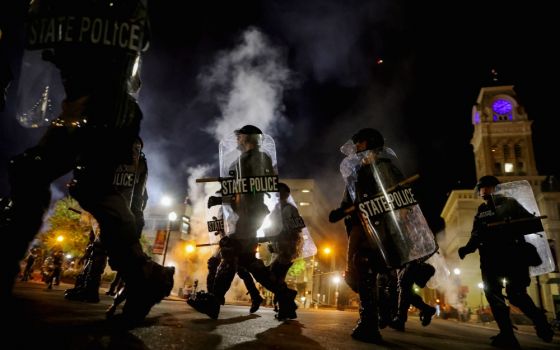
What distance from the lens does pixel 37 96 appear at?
2.47m

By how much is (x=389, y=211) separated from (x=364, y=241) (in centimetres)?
46

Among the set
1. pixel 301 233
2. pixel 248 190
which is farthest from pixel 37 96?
pixel 301 233

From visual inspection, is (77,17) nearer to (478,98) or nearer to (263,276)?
(263,276)

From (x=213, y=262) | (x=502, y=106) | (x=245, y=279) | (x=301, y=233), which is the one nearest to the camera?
(x=245, y=279)

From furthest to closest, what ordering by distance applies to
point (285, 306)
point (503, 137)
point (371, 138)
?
point (503, 137)
point (285, 306)
point (371, 138)

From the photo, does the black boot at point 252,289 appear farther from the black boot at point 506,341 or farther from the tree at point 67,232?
the tree at point 67,232

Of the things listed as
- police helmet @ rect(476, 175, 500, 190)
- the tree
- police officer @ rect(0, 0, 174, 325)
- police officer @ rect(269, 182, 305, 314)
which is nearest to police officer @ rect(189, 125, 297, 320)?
police officer @ rect(269, 182, 305, 314)

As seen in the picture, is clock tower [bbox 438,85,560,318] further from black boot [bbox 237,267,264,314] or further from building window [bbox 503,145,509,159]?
black boot [bbox 237,267,264,314]

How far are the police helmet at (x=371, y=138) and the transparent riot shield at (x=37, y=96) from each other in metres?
2.88

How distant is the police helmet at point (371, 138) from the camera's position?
3.79 m

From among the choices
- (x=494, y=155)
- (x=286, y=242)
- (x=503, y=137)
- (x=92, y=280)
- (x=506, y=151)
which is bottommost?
(x=92, y=280)

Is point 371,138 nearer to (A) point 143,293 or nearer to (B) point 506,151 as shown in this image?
(A) point 143,293

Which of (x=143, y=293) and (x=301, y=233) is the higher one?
(x=301, y=233)

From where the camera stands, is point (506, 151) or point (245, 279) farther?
point (506, 151)
